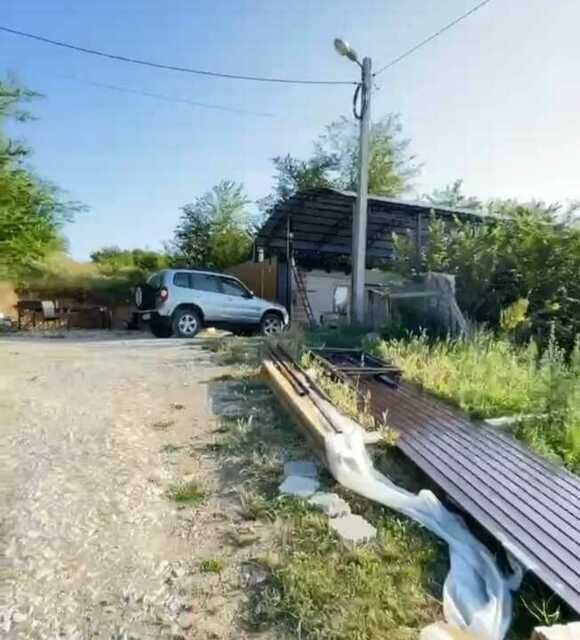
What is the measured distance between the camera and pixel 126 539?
2549mm

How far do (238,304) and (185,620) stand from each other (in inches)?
364

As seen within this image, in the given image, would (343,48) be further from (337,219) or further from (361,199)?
(337,219)

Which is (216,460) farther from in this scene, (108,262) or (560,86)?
(108,262)

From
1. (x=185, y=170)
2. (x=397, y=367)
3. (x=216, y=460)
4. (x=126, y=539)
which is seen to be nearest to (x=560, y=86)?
(x=397, y=367)

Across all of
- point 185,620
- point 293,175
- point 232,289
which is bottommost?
point 185,620

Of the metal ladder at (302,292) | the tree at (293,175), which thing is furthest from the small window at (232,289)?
the tree at (293,175)

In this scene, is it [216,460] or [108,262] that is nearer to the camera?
[216,460]

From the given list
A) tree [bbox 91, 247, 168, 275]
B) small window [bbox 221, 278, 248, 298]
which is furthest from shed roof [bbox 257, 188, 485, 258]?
tree [bbox 91, 247, 168, 275]

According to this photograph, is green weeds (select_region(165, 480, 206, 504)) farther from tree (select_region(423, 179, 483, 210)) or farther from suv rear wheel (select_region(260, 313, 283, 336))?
tree (select_region(423, 179, 483, 210))

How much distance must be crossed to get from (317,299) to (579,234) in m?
7.83

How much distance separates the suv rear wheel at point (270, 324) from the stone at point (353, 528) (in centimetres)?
869

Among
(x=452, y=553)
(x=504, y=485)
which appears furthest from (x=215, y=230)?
(x=452, y=553)

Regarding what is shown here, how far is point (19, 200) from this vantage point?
35.6 feet

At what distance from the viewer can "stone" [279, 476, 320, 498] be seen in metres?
2.92
